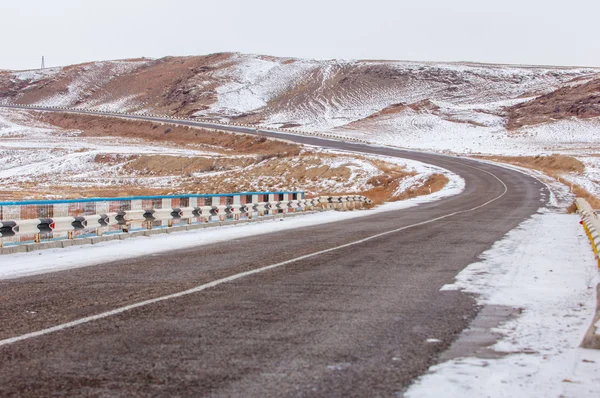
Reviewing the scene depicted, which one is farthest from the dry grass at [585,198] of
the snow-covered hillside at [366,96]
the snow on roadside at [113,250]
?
the snow on roadside at [113,250]

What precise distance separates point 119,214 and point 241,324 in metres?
11.5

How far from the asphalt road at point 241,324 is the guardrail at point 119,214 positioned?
3343mm

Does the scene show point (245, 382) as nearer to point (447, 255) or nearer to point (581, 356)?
point (581, 356)

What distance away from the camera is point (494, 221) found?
72.6 ft

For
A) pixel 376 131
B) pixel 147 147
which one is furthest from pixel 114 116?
pixel 376 131

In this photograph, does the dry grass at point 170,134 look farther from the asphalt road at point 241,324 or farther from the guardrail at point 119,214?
the asphalt road at point 241,324

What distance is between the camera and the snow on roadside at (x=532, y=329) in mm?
4781

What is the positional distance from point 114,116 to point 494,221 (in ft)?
325

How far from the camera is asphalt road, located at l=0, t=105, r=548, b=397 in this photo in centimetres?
484

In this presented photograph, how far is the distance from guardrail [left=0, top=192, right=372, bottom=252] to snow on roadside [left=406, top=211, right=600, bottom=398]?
9.22 meters

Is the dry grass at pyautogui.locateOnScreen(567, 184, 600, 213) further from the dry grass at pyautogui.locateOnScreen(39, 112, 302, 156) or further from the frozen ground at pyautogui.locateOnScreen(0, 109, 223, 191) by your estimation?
the frozen ground at pyautogui.locateOnScreen(0, 109, 223, 191)

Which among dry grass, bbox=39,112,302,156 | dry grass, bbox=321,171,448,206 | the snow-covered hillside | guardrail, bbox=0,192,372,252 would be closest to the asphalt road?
guardrail, bbox=0,192,372,252

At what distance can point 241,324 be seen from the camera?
666 cm

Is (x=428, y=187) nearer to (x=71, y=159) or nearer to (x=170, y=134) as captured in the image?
(x=71, y=159)
